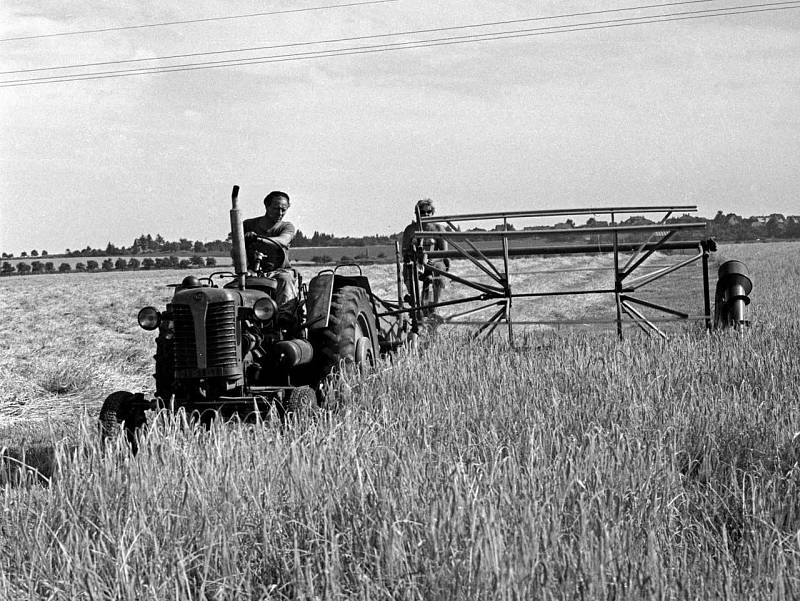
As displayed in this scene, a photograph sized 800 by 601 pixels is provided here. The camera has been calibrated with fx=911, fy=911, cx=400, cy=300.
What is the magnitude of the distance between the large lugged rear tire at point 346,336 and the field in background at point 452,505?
25.8 inches

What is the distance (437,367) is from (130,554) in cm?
455

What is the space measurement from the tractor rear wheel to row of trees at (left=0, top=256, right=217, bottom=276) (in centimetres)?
4228

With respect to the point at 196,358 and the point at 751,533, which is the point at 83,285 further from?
the point at 751,533

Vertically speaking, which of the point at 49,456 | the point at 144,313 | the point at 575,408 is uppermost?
the point at 144,313

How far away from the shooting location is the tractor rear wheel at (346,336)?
7.29m

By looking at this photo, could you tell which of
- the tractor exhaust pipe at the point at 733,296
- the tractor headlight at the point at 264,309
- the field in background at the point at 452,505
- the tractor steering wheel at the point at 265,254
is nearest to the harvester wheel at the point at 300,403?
the field in background at the point at 452,505

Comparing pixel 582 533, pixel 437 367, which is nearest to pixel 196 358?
pixel 437 367

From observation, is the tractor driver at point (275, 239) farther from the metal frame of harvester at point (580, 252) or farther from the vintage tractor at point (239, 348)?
the metal frame of harvester at point (580, 252)

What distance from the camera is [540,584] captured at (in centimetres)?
294

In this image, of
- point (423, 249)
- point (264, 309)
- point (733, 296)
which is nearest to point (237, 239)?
point (264, 309)

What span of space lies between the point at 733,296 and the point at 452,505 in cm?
823

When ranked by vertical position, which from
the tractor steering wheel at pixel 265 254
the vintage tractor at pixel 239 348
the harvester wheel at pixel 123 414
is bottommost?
the harvester wheel at pixel 123 414

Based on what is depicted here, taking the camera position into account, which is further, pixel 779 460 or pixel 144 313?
pixel 144 313

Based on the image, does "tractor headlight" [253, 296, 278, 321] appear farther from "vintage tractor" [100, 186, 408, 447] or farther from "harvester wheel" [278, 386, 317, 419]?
"harvester wheel" [278, 386, 317, 419]
